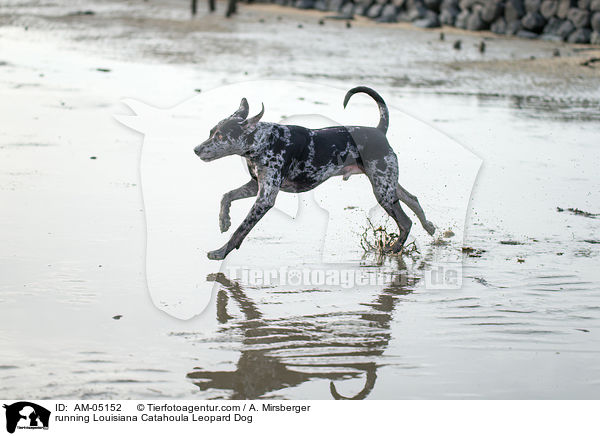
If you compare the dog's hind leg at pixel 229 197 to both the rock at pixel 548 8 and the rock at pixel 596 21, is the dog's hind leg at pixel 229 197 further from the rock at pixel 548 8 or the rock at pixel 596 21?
the rock at pixel 548 8

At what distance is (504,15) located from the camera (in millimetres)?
22578

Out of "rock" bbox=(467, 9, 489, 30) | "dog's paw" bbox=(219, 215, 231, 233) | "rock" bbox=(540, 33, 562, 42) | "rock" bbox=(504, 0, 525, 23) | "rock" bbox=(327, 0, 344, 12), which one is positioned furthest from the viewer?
"rock" bbox=(327, 0, 344, 12)

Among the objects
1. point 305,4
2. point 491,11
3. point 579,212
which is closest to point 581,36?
point 491,11

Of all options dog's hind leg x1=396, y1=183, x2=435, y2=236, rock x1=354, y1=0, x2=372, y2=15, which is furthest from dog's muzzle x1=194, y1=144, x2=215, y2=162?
rock x1=354, y1=0, x2=372, y2=15

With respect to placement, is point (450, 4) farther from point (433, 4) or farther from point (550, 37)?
point (550, 37)

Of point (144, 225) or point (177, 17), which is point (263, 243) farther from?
point (177, 17)

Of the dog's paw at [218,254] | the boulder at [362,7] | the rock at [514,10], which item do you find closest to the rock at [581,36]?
the rock at [514,10]

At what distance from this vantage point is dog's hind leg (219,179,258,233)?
697 cm

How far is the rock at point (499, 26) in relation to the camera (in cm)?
2236

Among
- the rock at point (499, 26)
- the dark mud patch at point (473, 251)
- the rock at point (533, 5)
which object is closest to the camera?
the dark mud patch at point (473, 251)

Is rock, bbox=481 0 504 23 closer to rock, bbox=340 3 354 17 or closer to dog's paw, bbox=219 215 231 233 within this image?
rock, bbox=340 3 354 17

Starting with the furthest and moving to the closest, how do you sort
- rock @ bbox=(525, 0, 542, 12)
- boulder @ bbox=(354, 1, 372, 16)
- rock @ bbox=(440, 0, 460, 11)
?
boulder @ bbox=(354, 1, 372, 16), rock @ bbox=(440, 0, 460, 11), rock @ bbox=(525, 0, 542, 12)

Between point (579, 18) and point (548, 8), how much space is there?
41.5 inches
